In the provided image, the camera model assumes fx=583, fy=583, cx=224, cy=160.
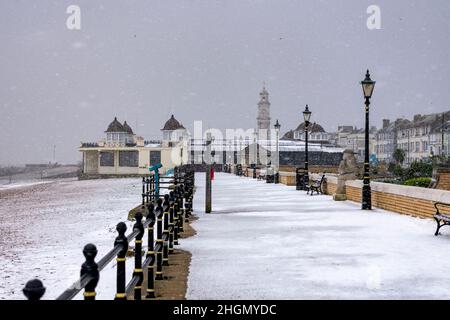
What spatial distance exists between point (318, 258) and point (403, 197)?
27.6 ft

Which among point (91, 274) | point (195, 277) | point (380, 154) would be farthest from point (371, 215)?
point (380, 154)

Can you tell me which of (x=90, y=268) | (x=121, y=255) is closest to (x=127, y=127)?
(x=121, y=255)

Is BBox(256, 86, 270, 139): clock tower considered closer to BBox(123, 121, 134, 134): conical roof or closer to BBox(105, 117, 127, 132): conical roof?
BBox(123, 121, 134, 134): conical roof

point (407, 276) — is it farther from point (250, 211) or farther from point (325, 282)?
point (250, 211)

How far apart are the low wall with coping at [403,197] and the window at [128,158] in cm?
7758

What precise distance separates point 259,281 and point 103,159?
9436 cm

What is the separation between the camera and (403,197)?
690 inches

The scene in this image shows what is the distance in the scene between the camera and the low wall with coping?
50.1ft

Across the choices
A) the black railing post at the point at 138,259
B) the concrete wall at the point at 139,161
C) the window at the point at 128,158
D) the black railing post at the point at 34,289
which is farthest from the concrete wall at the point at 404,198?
the window at the point at 128,158

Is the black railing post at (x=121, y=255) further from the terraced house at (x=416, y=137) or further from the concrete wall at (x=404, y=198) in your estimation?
the terraced house at (x=416, y=137)

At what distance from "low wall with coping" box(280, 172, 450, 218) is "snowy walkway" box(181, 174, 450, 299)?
0.50 m

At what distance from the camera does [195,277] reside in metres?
8.39
